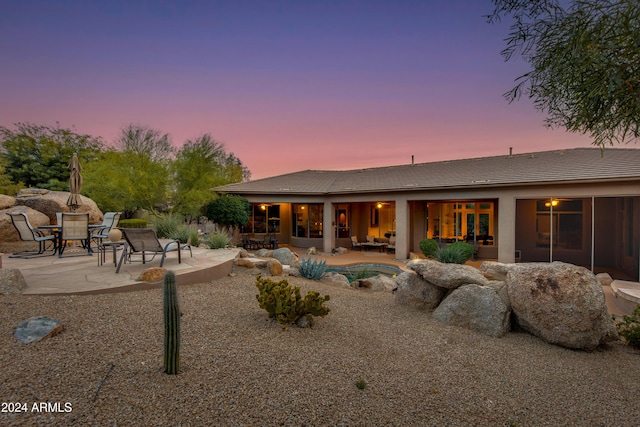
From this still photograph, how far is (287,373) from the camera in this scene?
319cm

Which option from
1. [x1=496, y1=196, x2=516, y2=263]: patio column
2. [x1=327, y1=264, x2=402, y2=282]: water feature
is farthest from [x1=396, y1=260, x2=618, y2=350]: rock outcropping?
[x1=496, y1=196, x2=516, y2=263]: patio column

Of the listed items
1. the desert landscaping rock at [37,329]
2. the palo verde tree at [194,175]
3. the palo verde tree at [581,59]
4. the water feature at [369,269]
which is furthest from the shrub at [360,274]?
the palo verde tree at [194,175]

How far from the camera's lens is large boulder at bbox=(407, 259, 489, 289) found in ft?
19.6

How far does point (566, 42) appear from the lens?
375 cm

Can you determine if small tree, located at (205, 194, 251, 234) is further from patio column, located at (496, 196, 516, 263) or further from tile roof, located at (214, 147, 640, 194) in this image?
patio column, located at (496, 196, 516, 263)

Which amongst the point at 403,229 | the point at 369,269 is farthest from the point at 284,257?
the point at 403,229

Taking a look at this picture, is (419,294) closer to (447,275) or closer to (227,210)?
(447,275)

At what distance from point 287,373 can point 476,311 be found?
12.0 feet

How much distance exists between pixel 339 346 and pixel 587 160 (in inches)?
572

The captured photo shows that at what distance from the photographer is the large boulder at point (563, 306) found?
4.62m

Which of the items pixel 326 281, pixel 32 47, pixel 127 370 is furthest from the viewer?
pixel 32 47

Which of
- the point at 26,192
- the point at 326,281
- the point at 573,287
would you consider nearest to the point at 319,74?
the point at 326,281

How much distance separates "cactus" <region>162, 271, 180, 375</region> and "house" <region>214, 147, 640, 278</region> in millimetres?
9727

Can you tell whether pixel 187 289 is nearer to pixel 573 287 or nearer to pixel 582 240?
pixel 573 287
